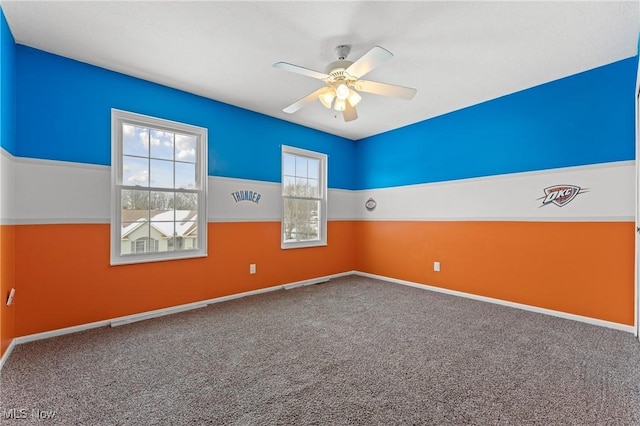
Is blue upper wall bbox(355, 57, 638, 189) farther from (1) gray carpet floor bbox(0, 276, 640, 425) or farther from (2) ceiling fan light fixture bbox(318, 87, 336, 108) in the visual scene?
(2) ceiling fan light fixture bbox(318, 87, 336, 108)

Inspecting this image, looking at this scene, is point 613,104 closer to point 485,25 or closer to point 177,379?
point 485,25

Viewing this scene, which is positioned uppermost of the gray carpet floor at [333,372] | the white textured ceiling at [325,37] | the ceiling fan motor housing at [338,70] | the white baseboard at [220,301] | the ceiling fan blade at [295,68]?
the white textured ceiling at [325,37]

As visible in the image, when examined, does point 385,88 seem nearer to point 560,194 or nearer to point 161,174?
point 560,194

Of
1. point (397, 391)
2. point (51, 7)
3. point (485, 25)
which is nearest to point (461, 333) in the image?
point (397, 391)

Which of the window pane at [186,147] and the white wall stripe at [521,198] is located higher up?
the window pane at [186,147]

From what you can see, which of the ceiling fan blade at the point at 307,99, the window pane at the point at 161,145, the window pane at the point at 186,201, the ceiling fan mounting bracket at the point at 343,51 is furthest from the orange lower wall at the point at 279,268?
the ceiling fan mounting bracket at the point at 343,51

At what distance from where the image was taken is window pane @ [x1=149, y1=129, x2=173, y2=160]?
335 centimetres

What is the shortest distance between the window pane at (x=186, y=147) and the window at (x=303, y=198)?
52.1 inches

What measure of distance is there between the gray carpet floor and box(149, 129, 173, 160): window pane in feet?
6.00

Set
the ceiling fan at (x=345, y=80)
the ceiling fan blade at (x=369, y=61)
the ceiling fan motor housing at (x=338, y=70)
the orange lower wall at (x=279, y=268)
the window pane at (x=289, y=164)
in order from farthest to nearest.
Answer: the window pane at (x=289, y=164)
the orange lower wall at (x=279, y=268)
the ceiling fan motor housing at (x=338, y=70)
the ceiling fan at (x=345, y=80)
the ceiling fan blade at (x=369, y=61)

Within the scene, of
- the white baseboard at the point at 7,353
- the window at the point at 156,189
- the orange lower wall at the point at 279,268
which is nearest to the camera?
the white baseboard at the point at 7,353

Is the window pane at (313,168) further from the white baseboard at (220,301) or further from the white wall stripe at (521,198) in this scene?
the white baseboard at (220,301)

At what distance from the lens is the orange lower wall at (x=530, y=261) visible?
291 cm

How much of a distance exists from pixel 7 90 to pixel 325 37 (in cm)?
254
